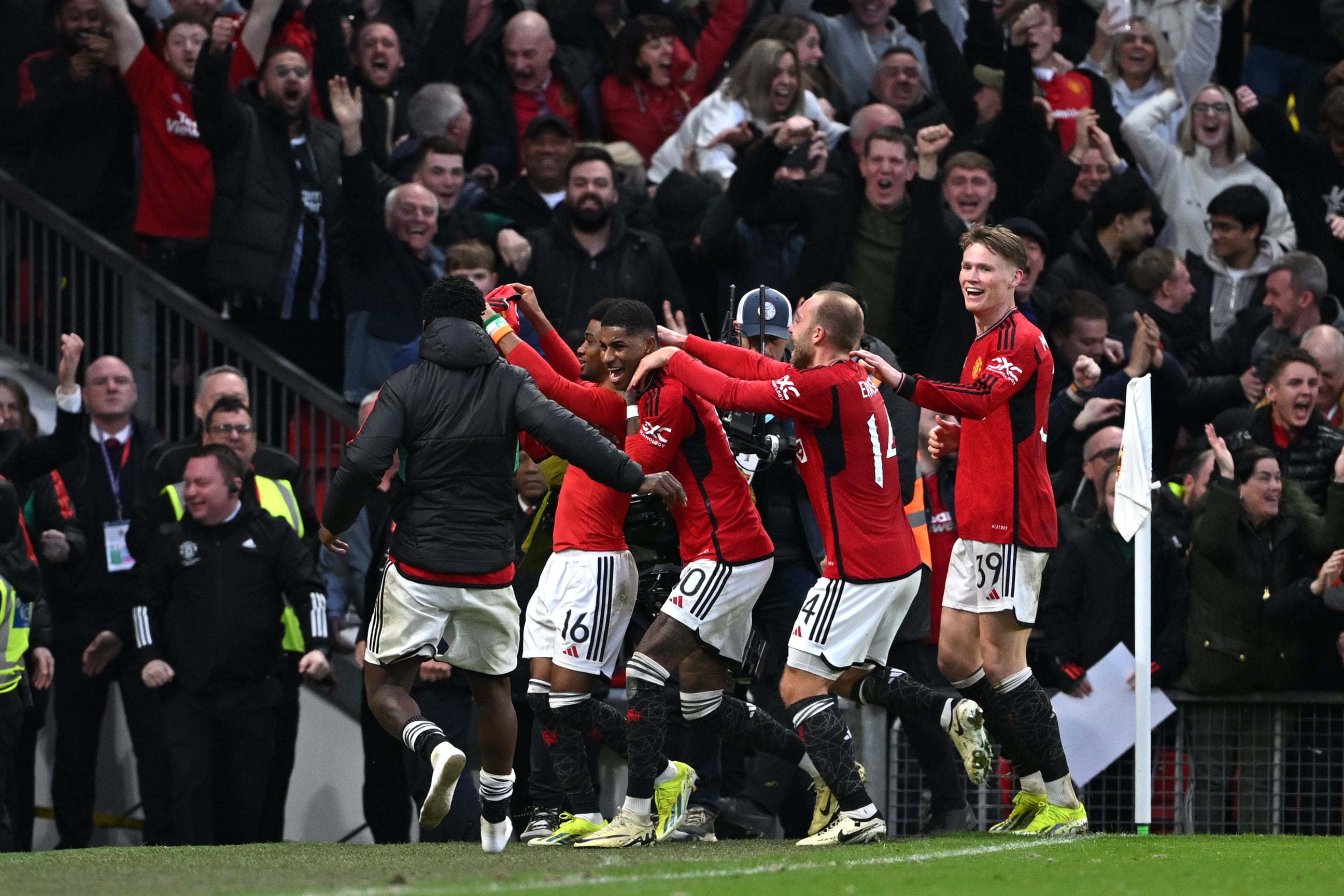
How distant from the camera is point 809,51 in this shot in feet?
45.7

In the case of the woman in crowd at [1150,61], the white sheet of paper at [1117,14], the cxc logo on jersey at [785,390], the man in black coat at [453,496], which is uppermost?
the white sheet of paper at [1117,14]

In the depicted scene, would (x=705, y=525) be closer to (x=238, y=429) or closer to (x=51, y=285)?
(x=238, y=429)

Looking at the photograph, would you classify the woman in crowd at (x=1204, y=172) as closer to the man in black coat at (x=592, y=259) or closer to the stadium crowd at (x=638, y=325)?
the stadium crowd at (x=638, y=325)

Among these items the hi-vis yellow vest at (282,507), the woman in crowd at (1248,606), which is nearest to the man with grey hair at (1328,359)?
the woman in crowd at (1248,606)

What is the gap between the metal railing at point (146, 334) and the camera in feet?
41.3

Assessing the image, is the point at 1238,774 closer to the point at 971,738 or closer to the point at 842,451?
the point at 971,738

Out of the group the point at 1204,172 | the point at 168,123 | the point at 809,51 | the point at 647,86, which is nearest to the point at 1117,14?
the point at 1204,172

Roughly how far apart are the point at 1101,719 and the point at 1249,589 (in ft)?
3.57

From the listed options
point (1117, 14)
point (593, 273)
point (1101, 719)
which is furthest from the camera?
point (1117, 14)

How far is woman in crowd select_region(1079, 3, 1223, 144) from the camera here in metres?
14.8

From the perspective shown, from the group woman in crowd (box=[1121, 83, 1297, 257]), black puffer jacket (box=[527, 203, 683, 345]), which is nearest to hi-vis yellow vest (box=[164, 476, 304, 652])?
black puffer jacket (box=[527, 203, 683, 345])

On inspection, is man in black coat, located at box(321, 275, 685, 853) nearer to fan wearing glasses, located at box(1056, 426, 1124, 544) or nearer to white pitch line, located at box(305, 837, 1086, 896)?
white pitch line, located at box(305, 837, 1086, 896)

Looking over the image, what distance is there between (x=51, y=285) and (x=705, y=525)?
20.8 ft

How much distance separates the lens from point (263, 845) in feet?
29.4
